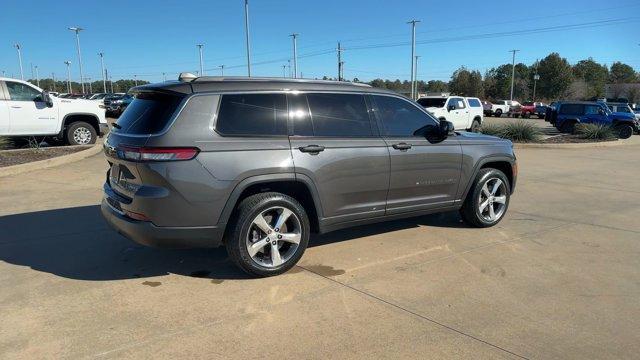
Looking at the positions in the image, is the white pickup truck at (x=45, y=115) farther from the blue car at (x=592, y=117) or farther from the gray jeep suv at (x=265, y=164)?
the blue car at (x=592, y=117)

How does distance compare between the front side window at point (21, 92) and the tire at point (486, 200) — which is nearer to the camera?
the tire at point (486, 200)

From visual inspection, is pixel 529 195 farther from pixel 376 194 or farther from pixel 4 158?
pixel 4 158

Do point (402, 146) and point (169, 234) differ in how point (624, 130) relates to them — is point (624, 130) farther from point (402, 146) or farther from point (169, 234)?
point (169, 234)

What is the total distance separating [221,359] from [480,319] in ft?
6.24

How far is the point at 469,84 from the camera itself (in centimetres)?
8056

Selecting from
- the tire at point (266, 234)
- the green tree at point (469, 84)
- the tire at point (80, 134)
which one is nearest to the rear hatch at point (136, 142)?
the tire at point (266, 234)

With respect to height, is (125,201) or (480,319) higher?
(125,201)

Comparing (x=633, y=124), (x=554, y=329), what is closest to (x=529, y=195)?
(x=554, y=329)

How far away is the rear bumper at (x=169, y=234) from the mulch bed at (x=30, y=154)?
24.4 ft

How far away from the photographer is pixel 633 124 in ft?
70.9

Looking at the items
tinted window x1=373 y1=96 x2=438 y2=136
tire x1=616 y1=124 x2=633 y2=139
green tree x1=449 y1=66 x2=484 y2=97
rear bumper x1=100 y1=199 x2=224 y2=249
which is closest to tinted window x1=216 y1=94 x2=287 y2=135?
rear bumper x1=100 y1=199 x2=224 y2=249

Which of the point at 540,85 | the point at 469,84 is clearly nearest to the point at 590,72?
the point at 540,85

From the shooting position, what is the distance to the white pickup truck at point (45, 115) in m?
12.2

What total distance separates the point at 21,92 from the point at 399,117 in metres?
11.1
